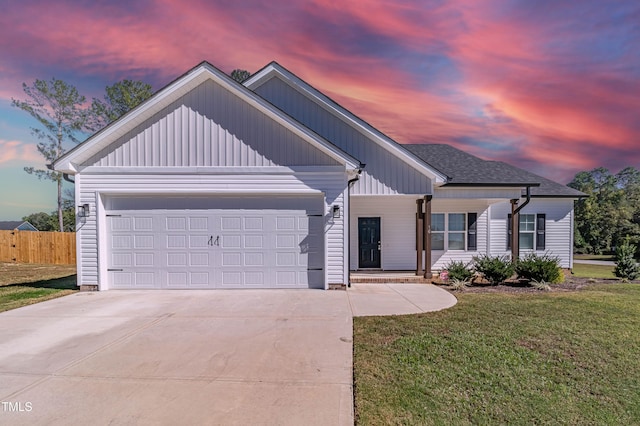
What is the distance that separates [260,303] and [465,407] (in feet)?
16.6

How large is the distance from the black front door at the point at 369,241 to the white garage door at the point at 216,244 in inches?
159

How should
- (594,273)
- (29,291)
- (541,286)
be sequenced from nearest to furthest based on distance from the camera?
(29,291), (541,286), (594,273)

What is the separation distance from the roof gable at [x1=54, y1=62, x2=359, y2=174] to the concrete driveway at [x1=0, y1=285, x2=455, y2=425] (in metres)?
3.71

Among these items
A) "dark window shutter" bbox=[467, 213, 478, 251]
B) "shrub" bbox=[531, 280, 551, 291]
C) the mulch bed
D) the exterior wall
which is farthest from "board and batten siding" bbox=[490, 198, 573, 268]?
the exterior wall

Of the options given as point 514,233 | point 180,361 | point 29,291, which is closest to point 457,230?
point 514,233

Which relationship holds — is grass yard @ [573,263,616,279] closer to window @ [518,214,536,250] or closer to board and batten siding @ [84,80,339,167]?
window @ [518,214,536,250]

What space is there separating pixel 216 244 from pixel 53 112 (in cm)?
2577

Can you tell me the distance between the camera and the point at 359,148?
35.5 ft

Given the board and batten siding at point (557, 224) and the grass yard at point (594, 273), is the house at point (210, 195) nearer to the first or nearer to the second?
the board and batten siding at point (557, 224)

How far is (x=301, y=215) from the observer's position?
9.08m

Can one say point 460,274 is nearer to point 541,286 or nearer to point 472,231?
point 541,286

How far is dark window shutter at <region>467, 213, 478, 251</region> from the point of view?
42.9ft

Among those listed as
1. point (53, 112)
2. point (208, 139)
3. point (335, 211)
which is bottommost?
point (335, 211)

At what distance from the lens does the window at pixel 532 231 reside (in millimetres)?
14148
